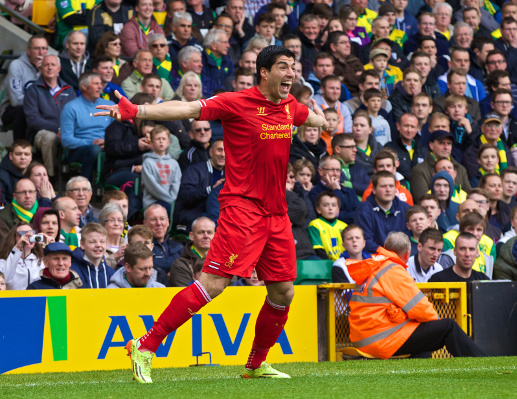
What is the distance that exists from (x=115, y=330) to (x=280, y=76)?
10.0ft

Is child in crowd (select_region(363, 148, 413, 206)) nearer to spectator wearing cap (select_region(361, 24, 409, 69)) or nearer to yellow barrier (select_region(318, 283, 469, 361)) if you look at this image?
yellow barrier (select_region(318, 283, 469, 361))

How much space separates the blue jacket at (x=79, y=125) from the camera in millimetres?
11758

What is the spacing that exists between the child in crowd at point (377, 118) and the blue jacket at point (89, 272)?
5.94 m

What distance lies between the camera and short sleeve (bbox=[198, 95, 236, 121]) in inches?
256

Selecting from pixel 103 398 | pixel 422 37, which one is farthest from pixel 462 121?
pixel 103 398

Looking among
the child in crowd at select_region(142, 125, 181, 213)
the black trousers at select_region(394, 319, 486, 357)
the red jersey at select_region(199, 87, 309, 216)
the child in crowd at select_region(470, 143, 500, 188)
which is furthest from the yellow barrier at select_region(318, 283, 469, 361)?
the child in crowd at select_region(470, 143, 500, 188)

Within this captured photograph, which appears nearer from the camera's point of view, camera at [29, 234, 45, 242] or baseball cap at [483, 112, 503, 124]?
camera at [29, 234, 45, 242]

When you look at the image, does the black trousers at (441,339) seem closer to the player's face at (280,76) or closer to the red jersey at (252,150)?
the red jersey at (252,150)

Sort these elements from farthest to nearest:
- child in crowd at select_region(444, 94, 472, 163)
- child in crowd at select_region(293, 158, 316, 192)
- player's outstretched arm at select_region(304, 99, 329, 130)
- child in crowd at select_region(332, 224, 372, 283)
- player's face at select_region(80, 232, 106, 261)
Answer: child in crowd at select_region(444, 94, 472, 163)
child in crowd at select_region(293, 158, 316, 192)
child in crowd at select_region(332, 224, 372, 283)
player's face at select_region(80, 232, 106, 261)
player's outstretched arm at select_region(304, 99, 329, 130)

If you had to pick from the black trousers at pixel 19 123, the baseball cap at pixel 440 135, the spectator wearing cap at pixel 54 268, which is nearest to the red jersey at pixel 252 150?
the spectator wearing cap at pixel 54 268

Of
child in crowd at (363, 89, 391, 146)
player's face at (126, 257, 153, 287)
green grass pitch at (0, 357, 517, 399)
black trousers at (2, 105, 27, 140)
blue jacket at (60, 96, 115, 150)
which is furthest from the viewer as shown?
child in crowd at (363, 89, 391, 146)

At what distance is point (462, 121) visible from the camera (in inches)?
577

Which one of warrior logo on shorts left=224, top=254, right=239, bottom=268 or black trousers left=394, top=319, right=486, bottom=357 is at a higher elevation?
warrior logo on shorts left=224, top=254, right=239, bottom=268

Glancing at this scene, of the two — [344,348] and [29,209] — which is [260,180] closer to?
[344,348]
